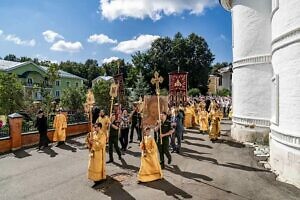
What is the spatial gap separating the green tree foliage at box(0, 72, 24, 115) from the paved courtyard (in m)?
11.7

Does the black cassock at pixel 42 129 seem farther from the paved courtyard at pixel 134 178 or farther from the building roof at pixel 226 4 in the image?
the building roof at pixel 226 4

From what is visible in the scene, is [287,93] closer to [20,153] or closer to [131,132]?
[131,132]

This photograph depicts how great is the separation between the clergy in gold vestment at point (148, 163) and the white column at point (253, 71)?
298 inches

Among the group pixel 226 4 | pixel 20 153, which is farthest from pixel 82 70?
pixel 20 153

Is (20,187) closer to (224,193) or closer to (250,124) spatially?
(224,193)

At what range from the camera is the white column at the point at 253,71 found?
49.0 ft

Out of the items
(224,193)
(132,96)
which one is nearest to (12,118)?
(224,193)

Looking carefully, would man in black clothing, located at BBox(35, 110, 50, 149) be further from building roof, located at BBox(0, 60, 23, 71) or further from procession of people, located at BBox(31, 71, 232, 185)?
building roof, located at BBox(0, 60, 23, 71)

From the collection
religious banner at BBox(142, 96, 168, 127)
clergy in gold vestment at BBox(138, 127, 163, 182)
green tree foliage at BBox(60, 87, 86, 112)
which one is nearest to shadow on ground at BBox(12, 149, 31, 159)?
clergy in gold vestment at BBox(138, 127, 163, 182)

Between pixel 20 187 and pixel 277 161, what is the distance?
302 inches

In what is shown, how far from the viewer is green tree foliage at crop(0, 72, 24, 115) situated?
78.9ft

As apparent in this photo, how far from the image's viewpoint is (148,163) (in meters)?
9.18

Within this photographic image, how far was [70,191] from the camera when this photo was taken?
8.50 meters

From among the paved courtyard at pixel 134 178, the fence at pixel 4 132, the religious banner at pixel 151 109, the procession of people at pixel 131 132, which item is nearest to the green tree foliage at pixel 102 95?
the religious banner at pixel 151 109
